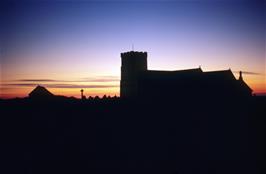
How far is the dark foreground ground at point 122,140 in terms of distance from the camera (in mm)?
22250

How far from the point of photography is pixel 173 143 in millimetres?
27047

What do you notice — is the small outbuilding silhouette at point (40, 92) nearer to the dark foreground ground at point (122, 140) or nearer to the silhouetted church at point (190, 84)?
the silhouetted church at point (190, 84)

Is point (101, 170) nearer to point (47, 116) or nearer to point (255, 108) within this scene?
point (47, 116)

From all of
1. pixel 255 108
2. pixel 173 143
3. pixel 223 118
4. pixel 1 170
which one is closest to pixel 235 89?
pixel 255 108

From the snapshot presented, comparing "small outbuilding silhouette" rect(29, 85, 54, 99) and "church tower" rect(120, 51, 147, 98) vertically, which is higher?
"church tower" rect(120, 51, 147, 98)

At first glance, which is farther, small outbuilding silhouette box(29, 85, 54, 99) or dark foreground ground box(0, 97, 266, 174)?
small outbuilding silhouette box(29, 85, 54, 99)

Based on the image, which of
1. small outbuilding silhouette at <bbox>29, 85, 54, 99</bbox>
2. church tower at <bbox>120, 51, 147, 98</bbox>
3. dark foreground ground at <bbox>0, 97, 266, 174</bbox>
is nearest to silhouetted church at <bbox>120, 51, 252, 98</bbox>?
dark foreground ground at <bbox>0, 97, 266, 174</bbox>

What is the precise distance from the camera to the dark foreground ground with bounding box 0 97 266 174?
2225 centimetres

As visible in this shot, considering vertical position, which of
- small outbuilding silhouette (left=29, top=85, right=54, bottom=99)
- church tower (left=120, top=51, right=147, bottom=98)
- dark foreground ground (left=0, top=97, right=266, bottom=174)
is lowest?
dark foreground ground (left=0, top=97, right=266, bottom=174)

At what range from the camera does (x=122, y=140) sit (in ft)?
87.1

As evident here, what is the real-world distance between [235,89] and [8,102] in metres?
35.9

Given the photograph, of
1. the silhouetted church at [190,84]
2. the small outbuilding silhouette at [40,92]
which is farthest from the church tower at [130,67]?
the silhouetted church at [190,84]

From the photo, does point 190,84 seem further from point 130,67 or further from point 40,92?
point 40,92

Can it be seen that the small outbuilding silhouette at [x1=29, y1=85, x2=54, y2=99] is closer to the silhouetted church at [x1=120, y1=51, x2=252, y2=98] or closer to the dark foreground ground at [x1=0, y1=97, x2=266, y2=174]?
the silhouetted church at [x1=120, y1=51, x2=252, y2=98]
